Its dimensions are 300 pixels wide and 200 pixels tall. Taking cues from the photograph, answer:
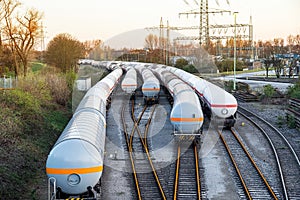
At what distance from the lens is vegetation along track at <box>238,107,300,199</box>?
12055 mm

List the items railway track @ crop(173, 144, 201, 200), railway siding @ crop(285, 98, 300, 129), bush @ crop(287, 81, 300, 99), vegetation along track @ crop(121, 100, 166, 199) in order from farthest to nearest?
1. bush @ crop(287, 81, 300, 99)
2. railway siding @ crop(285, 98, 300, 129)
3. vegetation along track @ crop(121, 100, 166, 199)
4. railway track @ crop(173, 144, 201, 200)

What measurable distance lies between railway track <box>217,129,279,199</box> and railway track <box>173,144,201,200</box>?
1477 millimetres

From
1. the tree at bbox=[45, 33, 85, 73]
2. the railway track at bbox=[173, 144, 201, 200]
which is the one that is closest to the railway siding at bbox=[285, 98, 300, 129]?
the railway track at bbox=[173, 144, 201, 200]

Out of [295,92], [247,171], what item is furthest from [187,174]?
[295,92]

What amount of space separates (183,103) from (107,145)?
14.1ft

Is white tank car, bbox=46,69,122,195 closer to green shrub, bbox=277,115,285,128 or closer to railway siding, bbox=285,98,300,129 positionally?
railway siding, bbox=285,98,300,129

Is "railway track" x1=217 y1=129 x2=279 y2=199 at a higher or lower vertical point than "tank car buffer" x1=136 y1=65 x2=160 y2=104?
lower

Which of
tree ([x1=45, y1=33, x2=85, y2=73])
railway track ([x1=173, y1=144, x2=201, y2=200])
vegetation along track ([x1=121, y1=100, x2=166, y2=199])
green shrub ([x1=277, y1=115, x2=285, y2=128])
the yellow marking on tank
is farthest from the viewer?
tree ([x1=45, y1=33, x2=85, y2=73])

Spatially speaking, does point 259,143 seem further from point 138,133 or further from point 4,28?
point 4,28

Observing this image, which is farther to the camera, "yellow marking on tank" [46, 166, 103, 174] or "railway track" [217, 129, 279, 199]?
"railway track" [217, 129, 279, 199]

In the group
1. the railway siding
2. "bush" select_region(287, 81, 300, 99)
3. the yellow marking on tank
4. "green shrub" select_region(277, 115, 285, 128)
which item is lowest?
"green shrub" select_region(277, 115, 285, 128)

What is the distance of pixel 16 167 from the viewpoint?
1232 centimetres

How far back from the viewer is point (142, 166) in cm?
1426

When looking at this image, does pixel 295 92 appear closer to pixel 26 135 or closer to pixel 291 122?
pixel 291 122
